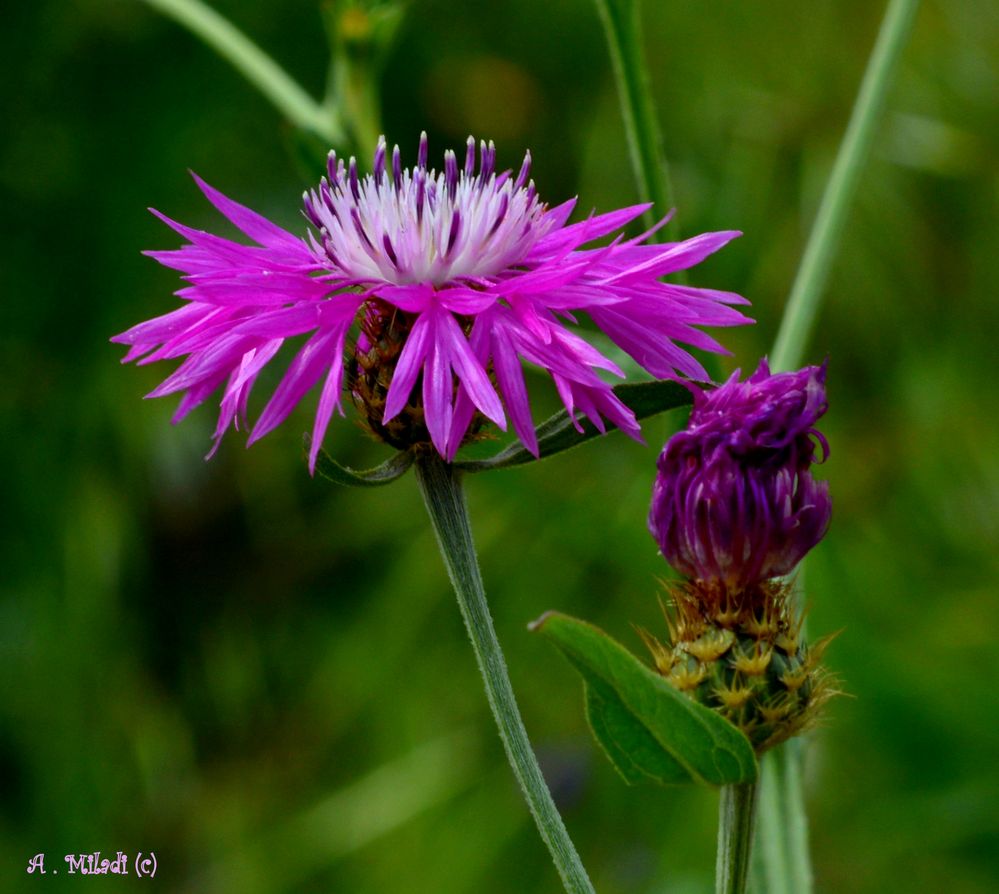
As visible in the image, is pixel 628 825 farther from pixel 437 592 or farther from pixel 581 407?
pixel 581 407

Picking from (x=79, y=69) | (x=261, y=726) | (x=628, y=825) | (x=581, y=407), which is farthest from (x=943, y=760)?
(x=79, y=69)

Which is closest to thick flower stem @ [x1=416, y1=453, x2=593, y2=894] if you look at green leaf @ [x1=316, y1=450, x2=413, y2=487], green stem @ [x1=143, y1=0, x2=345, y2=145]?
green leaf @ [x1=316, y1=450, x2=413, y2=487]

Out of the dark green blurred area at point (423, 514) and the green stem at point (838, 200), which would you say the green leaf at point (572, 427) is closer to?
the green stem at point (838, 200)

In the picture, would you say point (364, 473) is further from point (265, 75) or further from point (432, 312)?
point (265, 75)

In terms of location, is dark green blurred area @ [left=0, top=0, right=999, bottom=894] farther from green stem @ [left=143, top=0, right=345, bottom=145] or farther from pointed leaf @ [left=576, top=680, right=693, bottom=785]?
pointed leaf @ [left=576, top=680, right=693, bottom=785]

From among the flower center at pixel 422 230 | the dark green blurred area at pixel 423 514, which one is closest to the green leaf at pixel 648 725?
the flower center at pixel 422 230
